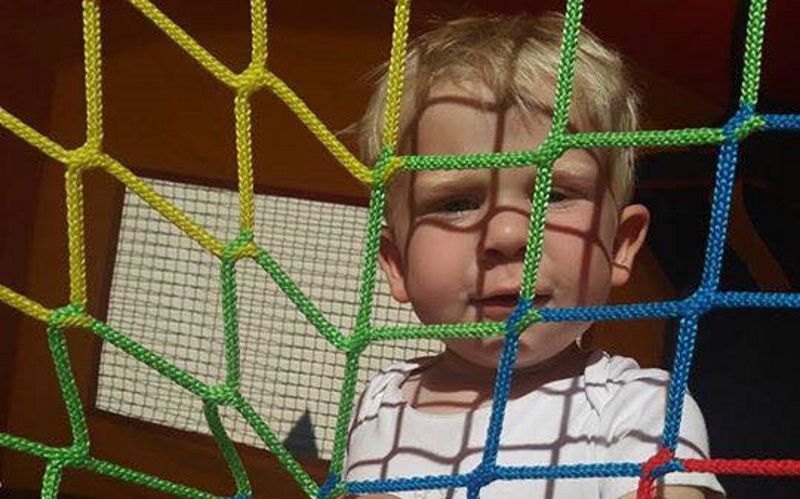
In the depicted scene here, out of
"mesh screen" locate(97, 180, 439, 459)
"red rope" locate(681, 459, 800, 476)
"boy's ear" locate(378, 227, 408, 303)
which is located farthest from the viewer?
"mesh screen" locate(97, 180, 439, 459)

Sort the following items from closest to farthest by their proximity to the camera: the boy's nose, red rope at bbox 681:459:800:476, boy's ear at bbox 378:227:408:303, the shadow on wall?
red rope at bbox 681:459:800:476
the boy's nose
boy's ear at bbox 378:227:408:303
the shadow on wall

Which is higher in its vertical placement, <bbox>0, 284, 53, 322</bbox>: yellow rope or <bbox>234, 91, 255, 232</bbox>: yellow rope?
<bbox>234, 91, 255, 232</bbox>: yellow rope

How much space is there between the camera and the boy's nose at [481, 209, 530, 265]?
0.64 m

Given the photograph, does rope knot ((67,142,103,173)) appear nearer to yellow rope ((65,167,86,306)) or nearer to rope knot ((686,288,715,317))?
yellow rope ((65,167,86,306))

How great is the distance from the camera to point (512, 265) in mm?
648

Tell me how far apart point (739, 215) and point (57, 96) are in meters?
0.70

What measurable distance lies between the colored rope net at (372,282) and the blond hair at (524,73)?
92 mm

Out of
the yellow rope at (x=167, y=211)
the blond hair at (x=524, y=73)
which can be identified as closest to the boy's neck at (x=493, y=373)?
the blond hair at (x=524, y=73)

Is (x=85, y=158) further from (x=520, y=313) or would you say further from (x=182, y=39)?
(x=520, y=313)

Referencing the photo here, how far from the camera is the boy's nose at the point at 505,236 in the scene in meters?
0.64

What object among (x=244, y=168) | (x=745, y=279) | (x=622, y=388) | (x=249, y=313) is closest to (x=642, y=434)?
(x=622, y=388)

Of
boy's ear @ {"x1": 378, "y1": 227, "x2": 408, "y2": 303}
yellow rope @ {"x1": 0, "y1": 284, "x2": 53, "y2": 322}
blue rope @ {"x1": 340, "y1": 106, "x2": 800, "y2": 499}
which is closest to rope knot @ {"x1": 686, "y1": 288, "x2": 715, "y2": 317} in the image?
blue rope @ {"x1": 340, "y1": 106, "x2": 800, "y2": 499}

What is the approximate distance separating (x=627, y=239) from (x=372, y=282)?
21 centimetres

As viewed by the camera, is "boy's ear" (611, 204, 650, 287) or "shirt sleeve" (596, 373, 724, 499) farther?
"boy's ear" (611, 204, 650, 287)
